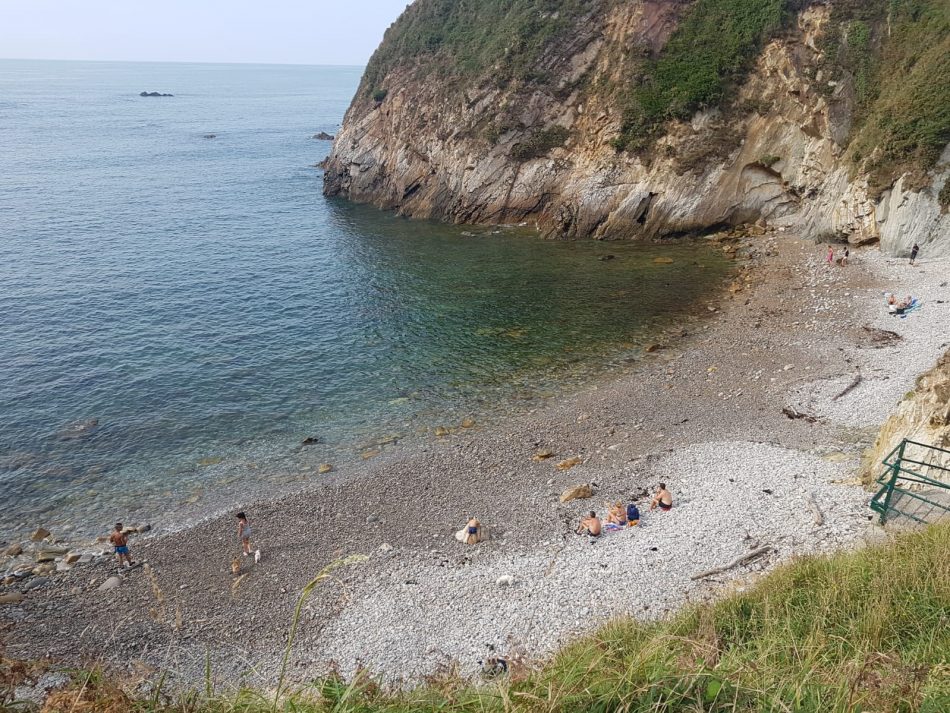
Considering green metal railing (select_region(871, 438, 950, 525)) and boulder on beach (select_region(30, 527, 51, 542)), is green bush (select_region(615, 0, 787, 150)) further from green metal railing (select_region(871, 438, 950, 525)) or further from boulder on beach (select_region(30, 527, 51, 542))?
boulder on beach (select_region(30, 527, 51, 542))

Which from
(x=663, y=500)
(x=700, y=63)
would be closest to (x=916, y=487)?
(x=663, y=500)

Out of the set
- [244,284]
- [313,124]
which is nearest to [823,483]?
[244,284]

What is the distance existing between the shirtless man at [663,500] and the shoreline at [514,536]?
1.02 ft

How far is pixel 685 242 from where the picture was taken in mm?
43750

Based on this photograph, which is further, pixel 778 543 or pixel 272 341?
pixel 272 341

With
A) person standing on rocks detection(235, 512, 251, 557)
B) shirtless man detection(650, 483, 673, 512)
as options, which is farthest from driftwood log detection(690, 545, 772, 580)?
person standing on rocks detection(235, 512, 251, 557)

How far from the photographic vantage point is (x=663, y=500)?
59.6ft

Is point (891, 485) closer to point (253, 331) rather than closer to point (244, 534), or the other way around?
point (244, 534)

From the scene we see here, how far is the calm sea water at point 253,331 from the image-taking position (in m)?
23.4

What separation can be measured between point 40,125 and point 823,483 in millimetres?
128772

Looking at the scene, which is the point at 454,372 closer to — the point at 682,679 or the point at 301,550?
the point at 301,550

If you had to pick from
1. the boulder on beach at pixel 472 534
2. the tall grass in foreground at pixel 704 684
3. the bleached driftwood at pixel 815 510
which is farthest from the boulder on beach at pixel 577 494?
the tall grass in foreground at pixel 704 684

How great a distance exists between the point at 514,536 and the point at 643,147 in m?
36.1

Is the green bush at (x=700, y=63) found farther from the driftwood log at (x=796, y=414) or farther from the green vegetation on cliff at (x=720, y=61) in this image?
the driftwood log at (x=796, y=414)
